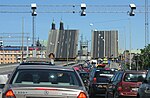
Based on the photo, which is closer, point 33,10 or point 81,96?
point 81,96

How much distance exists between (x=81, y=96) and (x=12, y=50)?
147m

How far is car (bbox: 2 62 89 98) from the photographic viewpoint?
8508mm

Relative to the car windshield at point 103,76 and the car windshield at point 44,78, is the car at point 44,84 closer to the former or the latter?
the car windshield at point 44,78

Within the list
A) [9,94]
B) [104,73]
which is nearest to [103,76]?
[104,73]

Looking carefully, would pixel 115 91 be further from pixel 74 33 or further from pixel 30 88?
pixel 74 33

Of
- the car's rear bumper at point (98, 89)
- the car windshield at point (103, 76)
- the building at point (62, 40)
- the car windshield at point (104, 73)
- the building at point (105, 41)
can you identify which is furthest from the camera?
the building at point (105, 41)

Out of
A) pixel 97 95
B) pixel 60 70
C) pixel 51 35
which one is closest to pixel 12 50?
pixel 51 35

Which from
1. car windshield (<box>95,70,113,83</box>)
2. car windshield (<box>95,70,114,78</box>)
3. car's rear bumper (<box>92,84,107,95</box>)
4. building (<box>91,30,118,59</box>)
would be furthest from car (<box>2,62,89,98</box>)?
building (<box>91,30,118,59</box>)

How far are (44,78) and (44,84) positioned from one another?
0.43 m

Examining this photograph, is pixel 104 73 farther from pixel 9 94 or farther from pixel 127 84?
pixel 9 94

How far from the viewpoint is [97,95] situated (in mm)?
22906

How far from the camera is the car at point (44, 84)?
8.51 m

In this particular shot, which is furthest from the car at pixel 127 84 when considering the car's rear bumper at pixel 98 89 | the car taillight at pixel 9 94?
the car taillight at pixel 9 94

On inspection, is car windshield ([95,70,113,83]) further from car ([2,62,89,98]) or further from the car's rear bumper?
car ([2,62,89,98])
